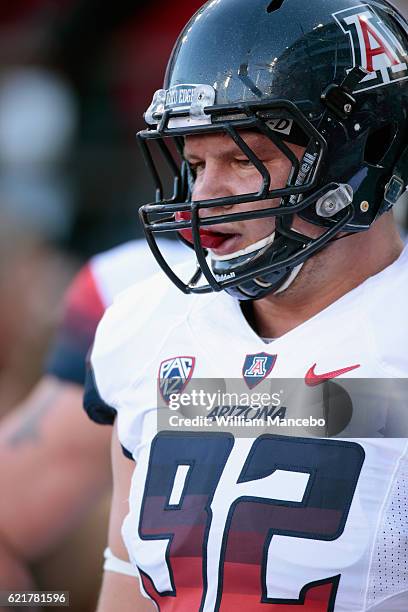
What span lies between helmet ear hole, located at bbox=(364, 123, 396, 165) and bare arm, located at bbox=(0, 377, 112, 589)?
4.61 ft

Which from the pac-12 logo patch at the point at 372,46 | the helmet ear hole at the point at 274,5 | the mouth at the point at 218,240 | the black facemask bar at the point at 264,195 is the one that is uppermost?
the helmet ear hole at the point at 274,5

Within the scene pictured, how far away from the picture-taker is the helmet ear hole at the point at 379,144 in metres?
2.29

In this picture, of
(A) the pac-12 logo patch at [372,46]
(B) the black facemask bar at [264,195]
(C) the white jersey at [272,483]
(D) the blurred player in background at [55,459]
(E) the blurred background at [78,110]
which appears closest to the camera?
(C) the white jersey at [272,483]

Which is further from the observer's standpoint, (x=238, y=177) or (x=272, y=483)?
Answer: (x=238, y=177)

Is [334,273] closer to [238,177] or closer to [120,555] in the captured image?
[238,177]

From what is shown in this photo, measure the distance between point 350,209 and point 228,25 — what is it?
1.48 ft

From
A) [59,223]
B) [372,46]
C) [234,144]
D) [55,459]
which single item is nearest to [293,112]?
[234,144]

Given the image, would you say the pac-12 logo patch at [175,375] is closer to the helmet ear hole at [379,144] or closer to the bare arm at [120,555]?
the bare arm at [120,555]

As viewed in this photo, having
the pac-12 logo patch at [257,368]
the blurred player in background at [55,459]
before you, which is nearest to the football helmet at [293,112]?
the pac-12 logo patch at [257,368]

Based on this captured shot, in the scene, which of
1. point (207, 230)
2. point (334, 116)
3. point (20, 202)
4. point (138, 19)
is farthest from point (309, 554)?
point (138, 19)

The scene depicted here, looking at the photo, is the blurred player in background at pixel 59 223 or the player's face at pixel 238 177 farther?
the blurred player in background at pixel 59 223

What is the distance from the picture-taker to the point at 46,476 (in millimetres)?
3418

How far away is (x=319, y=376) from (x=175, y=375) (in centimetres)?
33

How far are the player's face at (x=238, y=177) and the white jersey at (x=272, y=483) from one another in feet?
0.68
